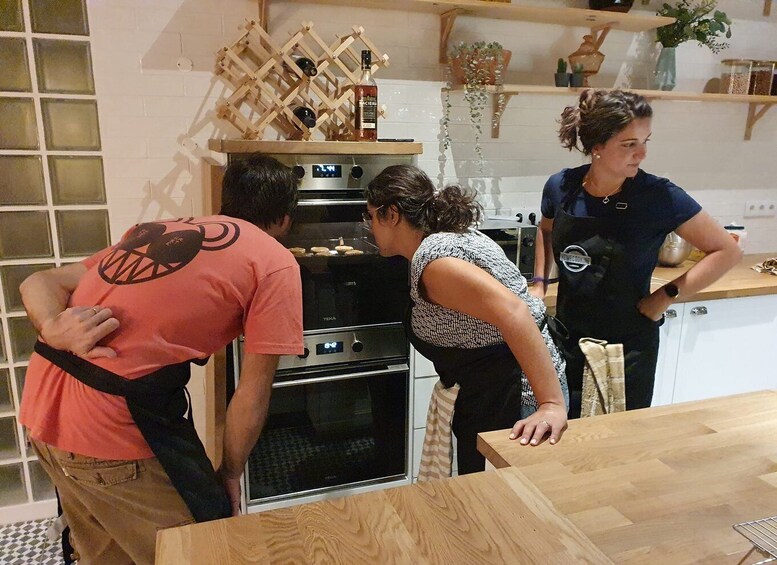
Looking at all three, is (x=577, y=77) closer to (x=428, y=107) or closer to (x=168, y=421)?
(x=428, y=107)

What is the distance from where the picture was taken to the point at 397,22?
98.7 inches

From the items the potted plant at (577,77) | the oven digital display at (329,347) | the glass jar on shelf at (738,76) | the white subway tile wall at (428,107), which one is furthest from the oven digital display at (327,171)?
the glass jar on shelf at (738,76)

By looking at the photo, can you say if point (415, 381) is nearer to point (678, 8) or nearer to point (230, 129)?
point (230, 129)

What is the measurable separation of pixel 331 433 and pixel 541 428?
1.29m

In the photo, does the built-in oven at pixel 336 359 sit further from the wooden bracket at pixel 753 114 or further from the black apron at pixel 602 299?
the wooden bracket at pixel 753 114

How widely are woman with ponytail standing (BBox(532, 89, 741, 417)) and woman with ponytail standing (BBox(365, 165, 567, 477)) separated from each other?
240mm

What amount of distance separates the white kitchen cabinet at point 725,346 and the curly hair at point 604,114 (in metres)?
1.12

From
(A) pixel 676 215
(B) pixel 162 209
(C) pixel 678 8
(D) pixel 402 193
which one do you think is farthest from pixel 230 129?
(C) pixel 678 8

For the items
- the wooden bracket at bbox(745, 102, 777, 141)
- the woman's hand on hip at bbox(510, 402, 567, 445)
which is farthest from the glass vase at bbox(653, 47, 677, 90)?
the woman's hand on hip at bbox(510, 402, 567, 445)

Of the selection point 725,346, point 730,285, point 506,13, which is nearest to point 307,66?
point 506,13

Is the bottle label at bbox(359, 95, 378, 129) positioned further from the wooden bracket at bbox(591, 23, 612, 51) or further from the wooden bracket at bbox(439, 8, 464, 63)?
the wooden bracket at bbox(591, 23, 612, 51)

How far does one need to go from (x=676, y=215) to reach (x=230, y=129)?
1655 mm

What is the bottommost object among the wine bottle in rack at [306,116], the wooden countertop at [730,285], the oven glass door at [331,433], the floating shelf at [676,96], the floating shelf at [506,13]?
the oven glass door at [331,433]

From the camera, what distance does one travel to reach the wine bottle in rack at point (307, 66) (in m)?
2.25
